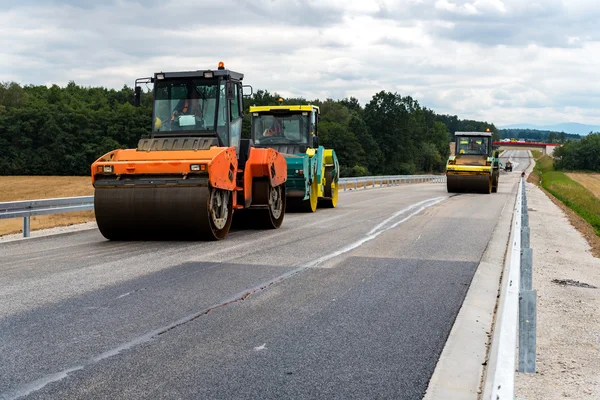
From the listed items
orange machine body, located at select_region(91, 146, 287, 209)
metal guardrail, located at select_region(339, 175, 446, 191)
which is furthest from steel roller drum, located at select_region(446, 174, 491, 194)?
orange machine body, located at select_region(91, 146, 287, 209)

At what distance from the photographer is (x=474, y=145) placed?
123ft

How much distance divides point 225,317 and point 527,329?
2.93 meters

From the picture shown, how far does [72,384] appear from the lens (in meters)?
4.71

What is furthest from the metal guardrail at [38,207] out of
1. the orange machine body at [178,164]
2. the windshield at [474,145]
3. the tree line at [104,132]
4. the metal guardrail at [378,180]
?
the tree line at [104,132]

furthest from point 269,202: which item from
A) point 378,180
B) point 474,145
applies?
point 378,180

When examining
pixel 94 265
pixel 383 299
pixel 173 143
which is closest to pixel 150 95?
pixel 173 143

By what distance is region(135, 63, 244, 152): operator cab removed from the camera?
13836 millimetres

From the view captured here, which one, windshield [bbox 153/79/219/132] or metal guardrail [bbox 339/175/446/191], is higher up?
windshield [bbox 153/79/219/132]

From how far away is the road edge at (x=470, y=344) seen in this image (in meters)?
4.93

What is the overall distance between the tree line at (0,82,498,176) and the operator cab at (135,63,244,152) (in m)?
41.3

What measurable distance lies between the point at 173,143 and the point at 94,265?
13.5 feet

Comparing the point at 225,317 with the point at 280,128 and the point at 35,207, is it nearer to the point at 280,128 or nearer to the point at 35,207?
the point at 35,207

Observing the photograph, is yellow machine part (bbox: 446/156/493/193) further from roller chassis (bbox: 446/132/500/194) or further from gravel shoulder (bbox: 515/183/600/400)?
gravel shoulder (bbox: 515/183/600/400)

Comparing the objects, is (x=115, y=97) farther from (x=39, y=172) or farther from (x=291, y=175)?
(x=291, y=175)
